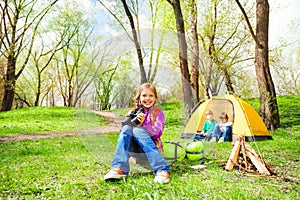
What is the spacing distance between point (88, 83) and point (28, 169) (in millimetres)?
1757

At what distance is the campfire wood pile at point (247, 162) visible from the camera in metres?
4.50

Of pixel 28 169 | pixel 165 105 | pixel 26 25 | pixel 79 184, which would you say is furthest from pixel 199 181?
pixel 26 25

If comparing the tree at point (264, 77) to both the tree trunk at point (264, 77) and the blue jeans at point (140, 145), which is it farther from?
the blue jeans at point (140, 145)

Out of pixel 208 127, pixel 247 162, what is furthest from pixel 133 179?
pixel 208 127

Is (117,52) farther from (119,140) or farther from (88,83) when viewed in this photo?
(119,140)

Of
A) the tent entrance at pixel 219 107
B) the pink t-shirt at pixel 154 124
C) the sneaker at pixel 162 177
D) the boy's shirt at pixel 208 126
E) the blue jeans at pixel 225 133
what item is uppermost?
the tent entrance at pixel 219 107

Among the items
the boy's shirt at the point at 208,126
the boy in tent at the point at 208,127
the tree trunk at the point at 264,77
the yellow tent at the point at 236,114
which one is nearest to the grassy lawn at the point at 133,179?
the boy in tent at the point at 208,127

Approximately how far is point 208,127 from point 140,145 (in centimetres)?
433

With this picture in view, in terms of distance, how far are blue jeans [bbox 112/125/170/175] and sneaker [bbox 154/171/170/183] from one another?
0.08 m

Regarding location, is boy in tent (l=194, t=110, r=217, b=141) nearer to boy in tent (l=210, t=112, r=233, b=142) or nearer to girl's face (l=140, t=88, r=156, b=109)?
boy in tent (l=210, t=112, r=233, b=142)

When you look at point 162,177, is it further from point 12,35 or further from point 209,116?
point 12,35

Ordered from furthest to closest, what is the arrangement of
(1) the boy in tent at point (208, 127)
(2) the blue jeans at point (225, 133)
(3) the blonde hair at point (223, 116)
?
(3) the blonde hair at point (223, 116), (2) the blue jeans at point (225, 133), (1) the boy in tent at point (208, 127)

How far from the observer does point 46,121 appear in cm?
1714

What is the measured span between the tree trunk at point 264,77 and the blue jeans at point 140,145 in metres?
7.79
